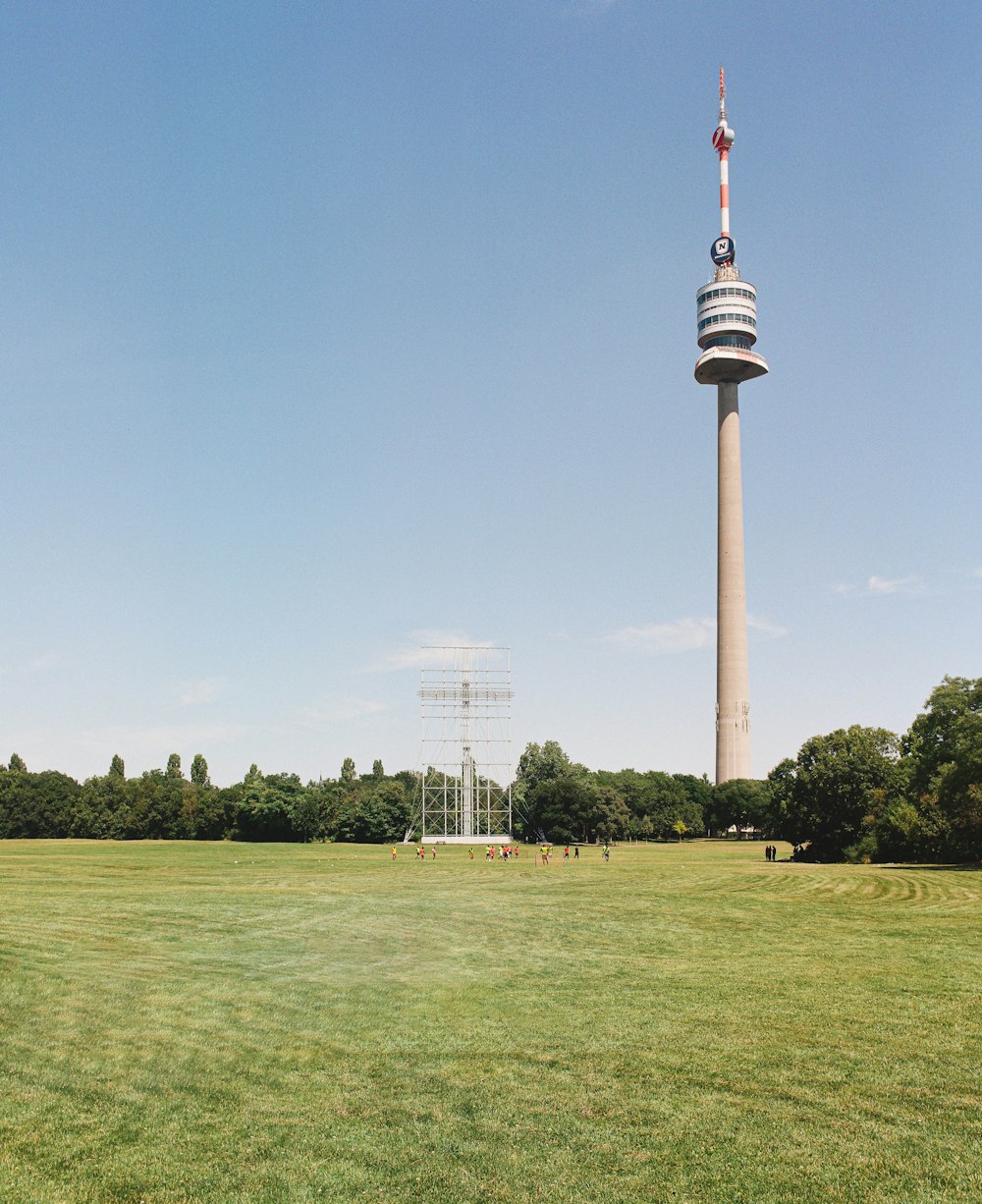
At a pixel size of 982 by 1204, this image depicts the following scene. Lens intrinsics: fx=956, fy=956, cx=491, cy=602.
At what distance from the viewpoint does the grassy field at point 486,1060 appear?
1135 cm

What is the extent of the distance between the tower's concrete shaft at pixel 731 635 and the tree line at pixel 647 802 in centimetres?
681

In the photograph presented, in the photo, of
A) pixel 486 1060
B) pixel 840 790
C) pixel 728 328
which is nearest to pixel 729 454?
pixel 728 328

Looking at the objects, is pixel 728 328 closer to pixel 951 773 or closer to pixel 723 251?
pixel 723 251

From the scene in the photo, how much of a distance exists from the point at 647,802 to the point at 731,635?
38375 mm

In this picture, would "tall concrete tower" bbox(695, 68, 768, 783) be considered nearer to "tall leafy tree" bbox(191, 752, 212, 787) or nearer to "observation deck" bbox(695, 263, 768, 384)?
"observation deck" bbox(695, 263, 768, 384)

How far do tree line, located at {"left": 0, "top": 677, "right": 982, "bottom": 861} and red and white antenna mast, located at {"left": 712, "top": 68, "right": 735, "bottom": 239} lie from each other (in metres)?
103

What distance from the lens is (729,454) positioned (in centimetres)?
16762

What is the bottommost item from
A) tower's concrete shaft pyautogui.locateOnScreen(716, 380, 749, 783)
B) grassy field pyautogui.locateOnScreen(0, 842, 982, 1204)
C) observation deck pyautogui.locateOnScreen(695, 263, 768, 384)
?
grassy field pyautogui.locateOnScreen(0, 842, 982, 1204)

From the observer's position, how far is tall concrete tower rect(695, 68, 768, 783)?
164250 millimetres

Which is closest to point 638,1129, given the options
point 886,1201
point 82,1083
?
point 886,1201

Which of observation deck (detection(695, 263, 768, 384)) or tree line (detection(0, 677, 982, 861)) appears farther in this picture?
observation deck (detection(695, 263, 768, 384))

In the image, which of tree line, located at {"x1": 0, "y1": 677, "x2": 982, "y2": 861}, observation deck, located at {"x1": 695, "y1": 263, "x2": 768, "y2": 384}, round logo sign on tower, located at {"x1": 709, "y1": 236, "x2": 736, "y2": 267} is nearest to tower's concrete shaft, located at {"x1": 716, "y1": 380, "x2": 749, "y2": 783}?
tree line, located at {"x1": 0, "y1": 677, "x2": 982, "y2": 861}

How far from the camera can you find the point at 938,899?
42156mm

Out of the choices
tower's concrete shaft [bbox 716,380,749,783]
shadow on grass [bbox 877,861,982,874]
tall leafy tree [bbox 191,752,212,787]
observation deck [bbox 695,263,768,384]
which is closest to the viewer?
shadow on grass [bbox 877,861,982,874]
